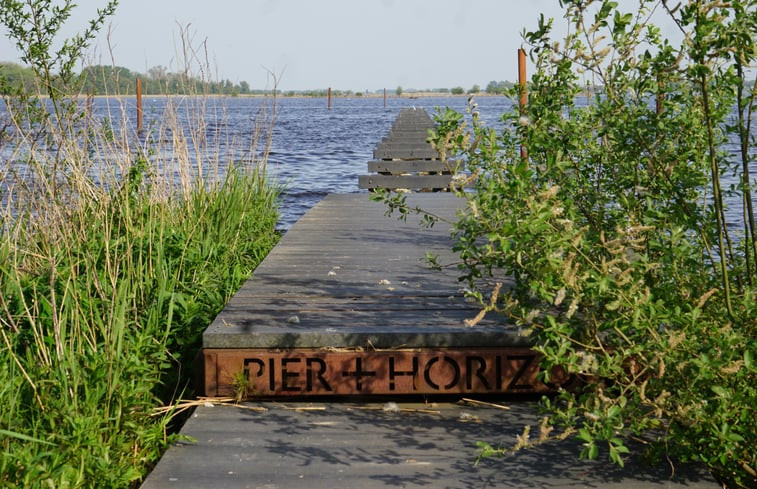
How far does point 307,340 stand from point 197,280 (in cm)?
179

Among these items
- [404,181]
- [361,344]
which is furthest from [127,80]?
[404,181]

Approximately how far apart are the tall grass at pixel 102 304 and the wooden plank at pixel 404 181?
499 centimetres

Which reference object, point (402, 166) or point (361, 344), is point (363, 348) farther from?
point (402, 166)

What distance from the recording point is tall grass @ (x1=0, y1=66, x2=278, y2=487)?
2.81m

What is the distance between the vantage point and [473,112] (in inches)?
120

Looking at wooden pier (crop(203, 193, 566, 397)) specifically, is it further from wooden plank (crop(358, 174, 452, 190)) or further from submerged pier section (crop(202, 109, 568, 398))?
wooden plank (crop(358, 174, 452, 190))

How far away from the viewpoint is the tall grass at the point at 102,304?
9.23 feet

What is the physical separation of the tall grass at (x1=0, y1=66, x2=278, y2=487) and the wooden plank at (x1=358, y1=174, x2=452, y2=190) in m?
4.99

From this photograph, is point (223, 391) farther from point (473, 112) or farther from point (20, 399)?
point (473, 112)

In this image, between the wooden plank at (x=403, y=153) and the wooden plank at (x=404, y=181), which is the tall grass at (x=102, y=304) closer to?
the wooden plank at (x=404, y=181)

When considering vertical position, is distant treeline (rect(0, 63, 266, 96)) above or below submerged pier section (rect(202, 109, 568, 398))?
above

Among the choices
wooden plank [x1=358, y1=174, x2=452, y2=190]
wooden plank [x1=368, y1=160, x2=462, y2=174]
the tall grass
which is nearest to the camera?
the tall grass

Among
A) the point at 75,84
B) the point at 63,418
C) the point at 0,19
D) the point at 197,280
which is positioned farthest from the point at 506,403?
the point at 0,19

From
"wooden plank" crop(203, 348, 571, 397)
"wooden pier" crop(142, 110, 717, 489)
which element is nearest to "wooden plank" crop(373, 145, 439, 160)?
"wooden pier" crop(142, 110, 717, 489)
